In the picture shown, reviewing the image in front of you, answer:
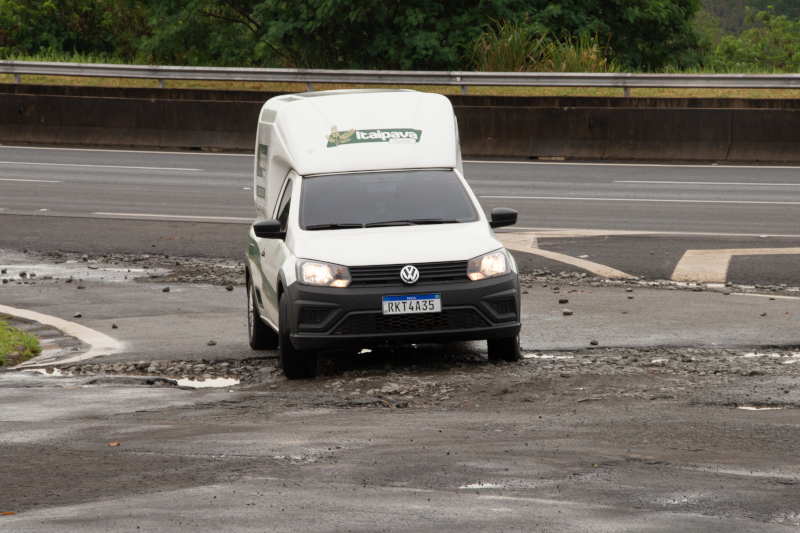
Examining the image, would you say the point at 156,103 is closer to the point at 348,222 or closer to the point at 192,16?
the point at 192,16

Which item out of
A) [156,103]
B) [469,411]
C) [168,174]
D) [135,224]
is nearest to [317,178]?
[469,411]

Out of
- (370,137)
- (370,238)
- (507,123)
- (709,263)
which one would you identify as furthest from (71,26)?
(370,238)

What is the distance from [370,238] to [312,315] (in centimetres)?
78

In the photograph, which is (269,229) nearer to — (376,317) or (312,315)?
(312,315)

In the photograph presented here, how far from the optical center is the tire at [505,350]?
8586 mm

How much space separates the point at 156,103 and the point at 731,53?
4634 cm

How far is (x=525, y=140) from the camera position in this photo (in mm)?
24172

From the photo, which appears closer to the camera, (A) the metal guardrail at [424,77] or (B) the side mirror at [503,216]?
(B) the side mirror at [503,216]

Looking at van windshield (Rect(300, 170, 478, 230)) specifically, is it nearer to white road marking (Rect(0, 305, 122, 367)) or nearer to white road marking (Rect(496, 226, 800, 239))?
white road marking (Rect(0, 305, 122, 367))

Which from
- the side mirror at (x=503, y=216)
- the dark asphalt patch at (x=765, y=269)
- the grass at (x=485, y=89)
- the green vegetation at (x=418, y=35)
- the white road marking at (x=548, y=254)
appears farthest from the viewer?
the green vegetation at (x=418, y=35)

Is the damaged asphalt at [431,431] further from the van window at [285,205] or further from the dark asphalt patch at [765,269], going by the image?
the dark asphalt patch at [765,269]

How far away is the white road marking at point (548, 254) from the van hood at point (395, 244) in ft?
14.5

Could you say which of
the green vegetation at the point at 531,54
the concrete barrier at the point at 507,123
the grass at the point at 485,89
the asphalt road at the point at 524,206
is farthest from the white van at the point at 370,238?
the green vegetation at the point at 531,54

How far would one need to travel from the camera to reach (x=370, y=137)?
9.42 meters
